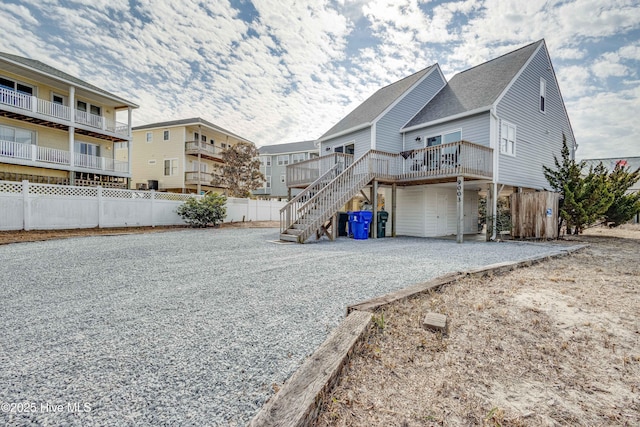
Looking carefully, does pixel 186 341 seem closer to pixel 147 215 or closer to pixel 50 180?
pixel 147 215

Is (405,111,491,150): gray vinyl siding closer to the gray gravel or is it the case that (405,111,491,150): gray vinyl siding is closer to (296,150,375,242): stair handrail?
(296,150,375,242): stair handrail

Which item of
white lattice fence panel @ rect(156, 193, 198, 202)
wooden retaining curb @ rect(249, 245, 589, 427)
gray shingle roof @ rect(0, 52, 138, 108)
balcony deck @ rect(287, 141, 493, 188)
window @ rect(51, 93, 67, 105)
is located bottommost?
wooden retaining curb @ rect(249, 245, 589, 427)

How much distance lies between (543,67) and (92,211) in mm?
21918

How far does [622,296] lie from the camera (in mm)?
4055

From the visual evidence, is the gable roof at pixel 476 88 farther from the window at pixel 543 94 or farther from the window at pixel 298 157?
the window at pixel 298 157

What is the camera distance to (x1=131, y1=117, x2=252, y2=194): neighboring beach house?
25328 mm

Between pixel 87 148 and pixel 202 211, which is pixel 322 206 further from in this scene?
pixel 87 148

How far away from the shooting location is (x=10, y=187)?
10.3m

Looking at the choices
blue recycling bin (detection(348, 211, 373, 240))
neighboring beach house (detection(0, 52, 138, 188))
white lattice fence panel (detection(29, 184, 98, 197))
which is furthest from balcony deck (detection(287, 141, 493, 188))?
neighboring beach house (detection(0, 52, 138, 188))

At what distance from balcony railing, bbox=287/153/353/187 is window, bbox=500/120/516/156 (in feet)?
21.0

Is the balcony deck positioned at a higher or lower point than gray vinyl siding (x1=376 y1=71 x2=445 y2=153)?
lower

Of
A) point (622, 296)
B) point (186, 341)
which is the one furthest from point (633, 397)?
point (186, 341)

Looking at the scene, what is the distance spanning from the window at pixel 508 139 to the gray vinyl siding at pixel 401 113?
4.39 metres

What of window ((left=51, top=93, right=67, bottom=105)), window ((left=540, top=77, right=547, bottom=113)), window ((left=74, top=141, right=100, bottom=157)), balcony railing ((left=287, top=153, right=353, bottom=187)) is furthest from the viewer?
window ((left=74, top=141, right=100, bottom=157))
